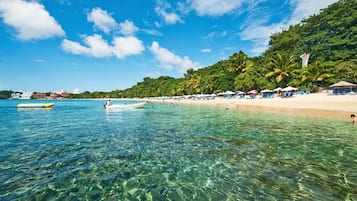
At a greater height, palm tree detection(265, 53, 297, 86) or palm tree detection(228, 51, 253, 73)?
palm tree detection(228, 51, 253, 73)

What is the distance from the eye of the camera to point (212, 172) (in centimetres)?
604

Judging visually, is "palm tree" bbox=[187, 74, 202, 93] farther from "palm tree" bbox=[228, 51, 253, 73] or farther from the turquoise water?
the turquoise water

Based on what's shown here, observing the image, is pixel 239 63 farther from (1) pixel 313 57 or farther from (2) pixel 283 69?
(1) pixel 313 57

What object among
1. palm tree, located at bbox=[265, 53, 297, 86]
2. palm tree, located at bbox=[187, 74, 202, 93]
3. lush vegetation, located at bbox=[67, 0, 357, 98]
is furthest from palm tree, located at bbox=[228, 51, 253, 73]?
palm tree, located at bbox=[265, 53, 297, 86]

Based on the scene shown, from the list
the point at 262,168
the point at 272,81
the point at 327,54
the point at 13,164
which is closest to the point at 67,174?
the point at 13,164

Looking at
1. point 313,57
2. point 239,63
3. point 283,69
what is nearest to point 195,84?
point 239,63

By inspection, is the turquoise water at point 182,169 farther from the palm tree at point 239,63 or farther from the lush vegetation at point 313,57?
the palm tree at point 239,63

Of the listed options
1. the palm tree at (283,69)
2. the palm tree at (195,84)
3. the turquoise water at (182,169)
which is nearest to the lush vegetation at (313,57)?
the palm tree at (283,69)

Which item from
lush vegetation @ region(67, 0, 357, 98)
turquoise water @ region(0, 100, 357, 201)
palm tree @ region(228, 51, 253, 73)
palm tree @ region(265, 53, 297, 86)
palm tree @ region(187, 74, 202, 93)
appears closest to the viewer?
turquoise water @ region(0, 100, 357, 201)

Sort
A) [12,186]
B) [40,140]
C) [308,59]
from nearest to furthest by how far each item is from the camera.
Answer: [12,186], [40,140], [308,59]

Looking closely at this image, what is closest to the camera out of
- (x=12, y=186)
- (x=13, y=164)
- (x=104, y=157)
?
(x=12, y=186)

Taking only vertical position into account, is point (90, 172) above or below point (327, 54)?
below

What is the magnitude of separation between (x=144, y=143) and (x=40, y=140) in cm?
574

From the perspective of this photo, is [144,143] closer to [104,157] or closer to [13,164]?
[104,157]
